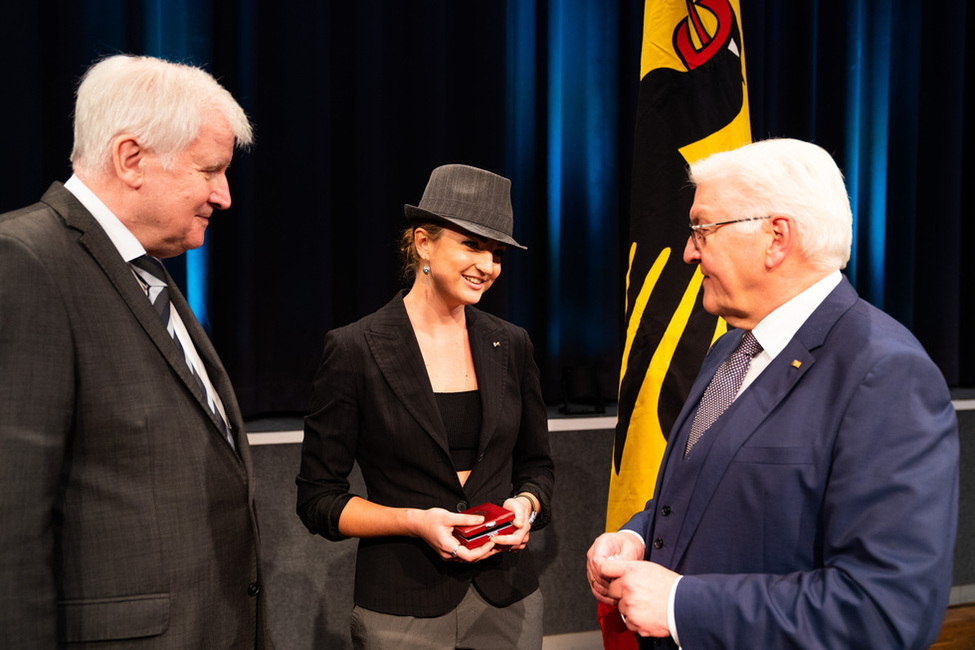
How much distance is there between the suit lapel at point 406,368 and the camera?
156cm

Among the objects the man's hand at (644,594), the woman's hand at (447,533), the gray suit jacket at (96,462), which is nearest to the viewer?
the gray suit jacket at (96,462)

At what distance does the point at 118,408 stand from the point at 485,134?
2301 mm

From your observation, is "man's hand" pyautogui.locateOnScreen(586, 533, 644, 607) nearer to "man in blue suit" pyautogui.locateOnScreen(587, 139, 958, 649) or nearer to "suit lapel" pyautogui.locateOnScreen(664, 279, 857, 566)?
"man in blue suit" pyautogui.locateOnScreen(587, 139, 958, 649)

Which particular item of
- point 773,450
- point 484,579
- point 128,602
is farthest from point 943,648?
point 128,602

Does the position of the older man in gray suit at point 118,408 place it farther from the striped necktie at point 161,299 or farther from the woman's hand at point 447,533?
the woman's hand at point 447,533

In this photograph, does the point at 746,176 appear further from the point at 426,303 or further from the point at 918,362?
the point at 426,303

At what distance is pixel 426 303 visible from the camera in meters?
1.73

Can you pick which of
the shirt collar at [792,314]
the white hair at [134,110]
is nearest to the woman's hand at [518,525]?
the shirt collar at [792,314]

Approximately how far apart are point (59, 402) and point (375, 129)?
2.11 metres

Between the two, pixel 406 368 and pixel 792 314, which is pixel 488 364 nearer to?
pixel 406 368

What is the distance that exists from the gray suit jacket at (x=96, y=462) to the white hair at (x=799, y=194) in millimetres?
935

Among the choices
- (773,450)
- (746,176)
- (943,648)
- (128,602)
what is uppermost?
(746,176)

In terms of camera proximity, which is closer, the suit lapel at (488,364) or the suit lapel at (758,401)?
the suit lapel at (758,401)

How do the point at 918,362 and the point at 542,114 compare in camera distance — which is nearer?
the point at 918,362
